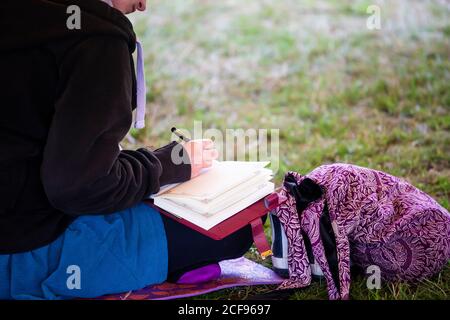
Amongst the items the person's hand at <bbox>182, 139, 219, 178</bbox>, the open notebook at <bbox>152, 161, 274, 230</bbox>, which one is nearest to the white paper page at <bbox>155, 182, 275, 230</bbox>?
the open notebook at <bbox>152, 161, 274, 230</bbox>

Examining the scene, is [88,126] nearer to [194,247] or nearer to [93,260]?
[93,260]

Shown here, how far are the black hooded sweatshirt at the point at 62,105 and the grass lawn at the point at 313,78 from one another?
961 mm

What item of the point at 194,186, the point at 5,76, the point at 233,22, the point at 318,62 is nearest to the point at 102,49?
the point at 5,76

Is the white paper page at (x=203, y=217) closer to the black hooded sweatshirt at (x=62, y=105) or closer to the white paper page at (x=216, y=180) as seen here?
the white paper page at (x=216, y=180)

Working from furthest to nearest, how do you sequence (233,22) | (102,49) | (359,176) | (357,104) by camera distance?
(233,22) < (357,104) < (359,176) < (102,49)

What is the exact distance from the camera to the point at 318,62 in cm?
454

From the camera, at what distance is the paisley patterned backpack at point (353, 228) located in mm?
2018

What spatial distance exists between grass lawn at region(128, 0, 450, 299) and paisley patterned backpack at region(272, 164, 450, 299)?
0.42m

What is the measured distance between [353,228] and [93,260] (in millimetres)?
810

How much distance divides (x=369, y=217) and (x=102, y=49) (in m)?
0.98

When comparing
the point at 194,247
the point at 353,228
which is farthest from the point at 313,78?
the point at 194,247

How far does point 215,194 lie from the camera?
1.92 meters

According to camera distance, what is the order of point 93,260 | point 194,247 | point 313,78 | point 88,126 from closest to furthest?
point 88,126, point 93,260, point 194,247, point 313,78

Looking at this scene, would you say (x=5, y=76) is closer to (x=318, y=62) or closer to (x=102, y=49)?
(x=102, y=49)
